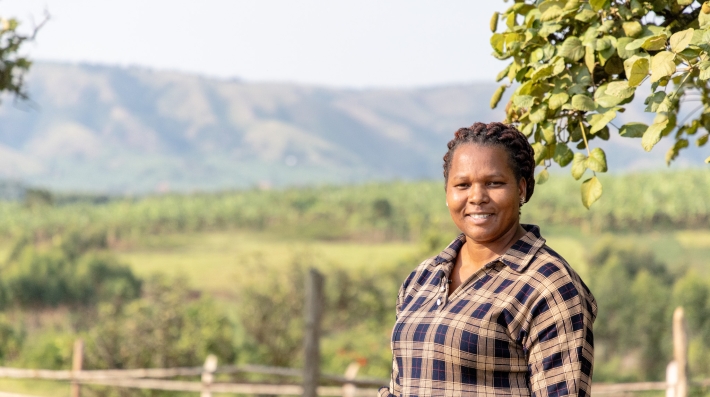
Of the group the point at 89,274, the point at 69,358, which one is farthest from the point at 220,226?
the point at 69,358

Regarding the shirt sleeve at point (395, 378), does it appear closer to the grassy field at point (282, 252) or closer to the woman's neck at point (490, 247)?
the woman's neck at point (490, 247)

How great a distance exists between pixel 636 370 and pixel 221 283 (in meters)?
7.66

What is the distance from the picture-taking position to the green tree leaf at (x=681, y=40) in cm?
159

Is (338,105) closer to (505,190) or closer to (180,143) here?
(180,143)

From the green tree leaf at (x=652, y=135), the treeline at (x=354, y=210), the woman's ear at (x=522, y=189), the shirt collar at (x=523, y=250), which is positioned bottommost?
the shirt collar at (x=523, y=250)

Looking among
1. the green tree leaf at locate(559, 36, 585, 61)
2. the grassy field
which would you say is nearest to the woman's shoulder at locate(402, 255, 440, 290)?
the green tree leaf at locate(559, 36, 585, 61)

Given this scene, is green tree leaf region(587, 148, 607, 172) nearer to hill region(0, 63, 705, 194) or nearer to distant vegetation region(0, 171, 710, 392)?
distant vegetation region(0, 171, 710, 392)

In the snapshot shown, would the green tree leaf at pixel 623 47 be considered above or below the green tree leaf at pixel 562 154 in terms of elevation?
above

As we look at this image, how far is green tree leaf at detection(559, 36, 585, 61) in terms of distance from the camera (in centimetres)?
194

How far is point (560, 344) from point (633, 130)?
64 cm

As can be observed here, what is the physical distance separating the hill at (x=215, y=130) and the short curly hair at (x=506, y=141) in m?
45.0

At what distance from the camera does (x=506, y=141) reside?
1615mm

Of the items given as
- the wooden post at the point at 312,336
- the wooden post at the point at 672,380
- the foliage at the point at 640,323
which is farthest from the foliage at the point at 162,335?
the wooden post at the point at 672,380

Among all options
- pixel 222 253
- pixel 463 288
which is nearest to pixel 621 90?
pixel 463 288
